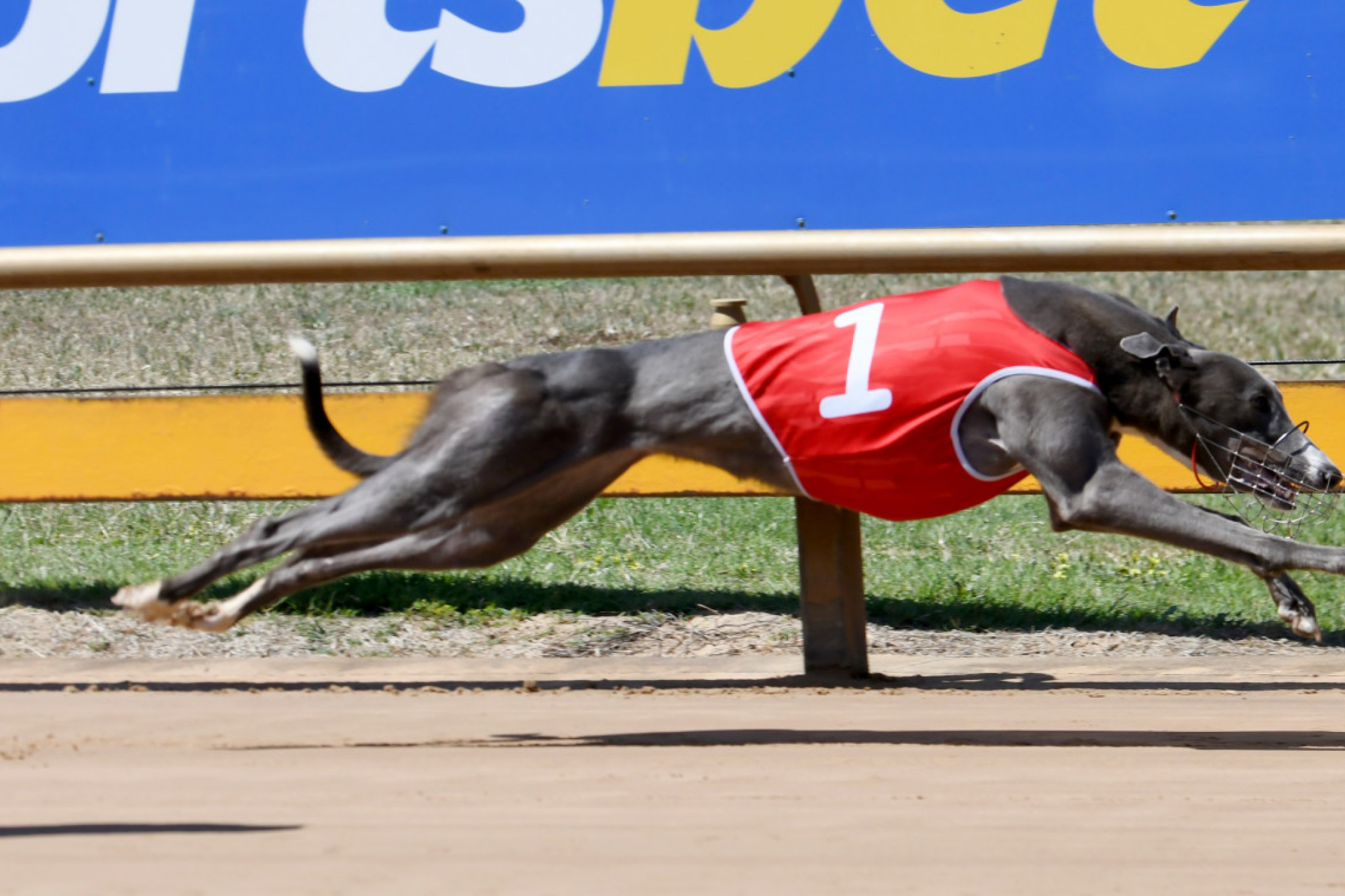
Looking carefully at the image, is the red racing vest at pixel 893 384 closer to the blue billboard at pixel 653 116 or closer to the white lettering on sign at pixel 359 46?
the blue billboard at pixel 653 116

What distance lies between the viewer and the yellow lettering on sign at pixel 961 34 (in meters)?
5.94

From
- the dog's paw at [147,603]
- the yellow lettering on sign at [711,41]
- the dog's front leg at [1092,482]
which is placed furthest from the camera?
the yellow lettering on sign at [711,41]

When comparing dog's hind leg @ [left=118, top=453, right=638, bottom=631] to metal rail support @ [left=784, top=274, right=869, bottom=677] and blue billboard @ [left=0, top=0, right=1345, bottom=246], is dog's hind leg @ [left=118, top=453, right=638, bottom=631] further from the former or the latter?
blue billboard @ [left=0, top=0, right=1345, bottom=246]

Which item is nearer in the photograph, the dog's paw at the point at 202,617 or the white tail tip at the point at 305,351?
the dog's paw at the point at 202,617

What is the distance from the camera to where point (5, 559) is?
7816 mm

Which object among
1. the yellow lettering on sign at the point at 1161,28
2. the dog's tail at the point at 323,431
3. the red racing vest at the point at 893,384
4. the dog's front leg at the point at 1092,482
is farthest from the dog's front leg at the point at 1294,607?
the dog's tail at the point at 323,431

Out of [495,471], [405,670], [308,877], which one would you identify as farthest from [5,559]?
[308,877]

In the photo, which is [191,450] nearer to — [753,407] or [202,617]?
[202,617]

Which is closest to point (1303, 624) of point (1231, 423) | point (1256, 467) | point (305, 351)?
point (1256, 467)

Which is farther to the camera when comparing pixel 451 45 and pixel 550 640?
pixel 550 640

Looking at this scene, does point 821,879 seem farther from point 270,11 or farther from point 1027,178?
point 270,11

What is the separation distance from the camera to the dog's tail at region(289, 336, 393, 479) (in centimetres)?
519

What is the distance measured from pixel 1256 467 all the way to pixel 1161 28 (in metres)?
2.07

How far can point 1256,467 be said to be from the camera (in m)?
4.76
